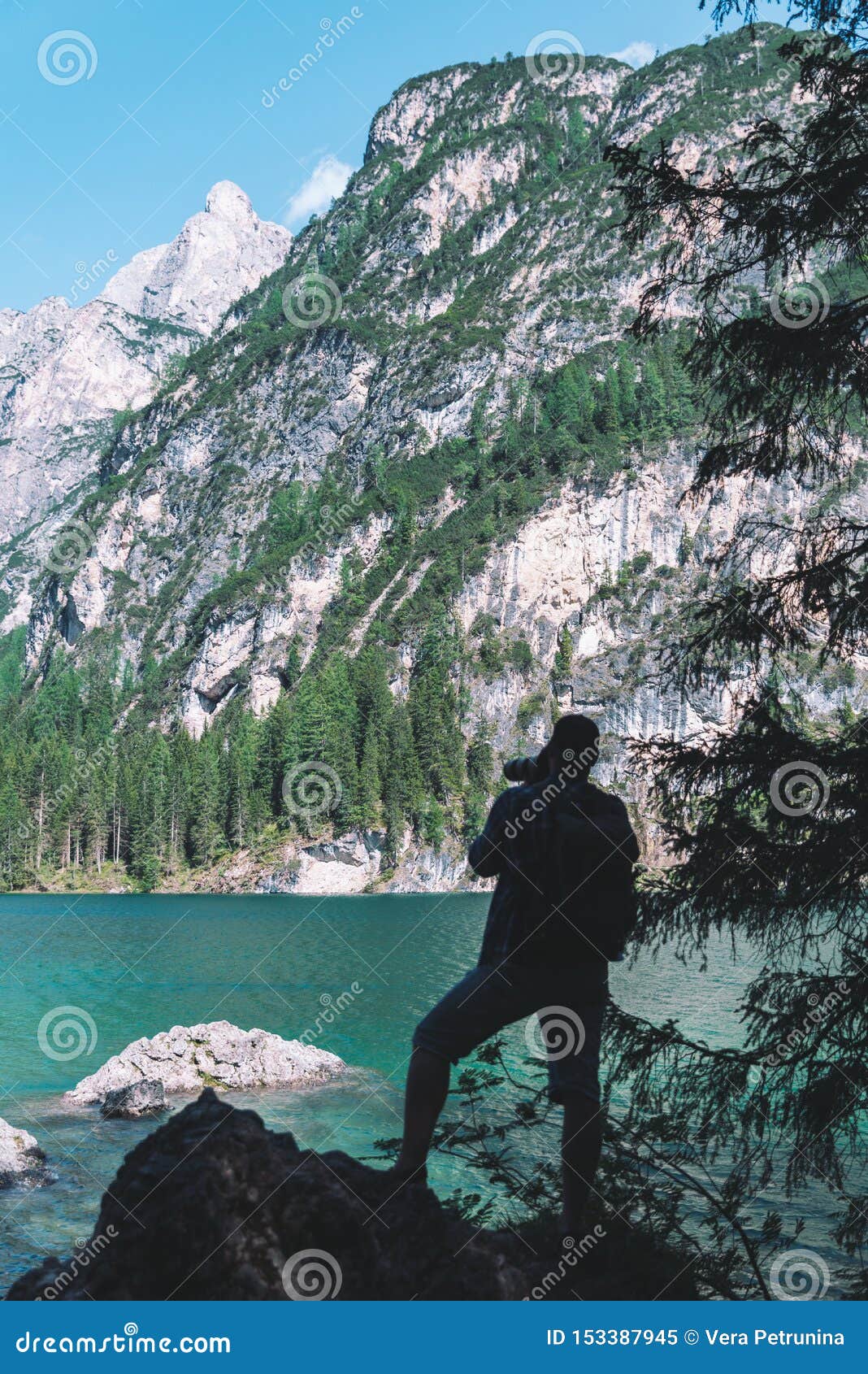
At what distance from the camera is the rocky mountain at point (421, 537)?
10206cm

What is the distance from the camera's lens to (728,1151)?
15055 millimetres

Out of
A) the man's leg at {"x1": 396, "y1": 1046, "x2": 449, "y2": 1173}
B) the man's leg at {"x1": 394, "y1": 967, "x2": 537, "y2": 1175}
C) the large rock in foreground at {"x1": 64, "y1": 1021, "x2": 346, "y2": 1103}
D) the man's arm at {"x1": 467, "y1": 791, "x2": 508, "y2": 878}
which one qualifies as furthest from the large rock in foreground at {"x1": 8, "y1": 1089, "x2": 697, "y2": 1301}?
the large rock in foreground at {"x1": 64, "y1": 1021, "x2": 346, "y2": 1103}

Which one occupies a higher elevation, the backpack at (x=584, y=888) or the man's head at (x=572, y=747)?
the man's head at (x=572, y=747)

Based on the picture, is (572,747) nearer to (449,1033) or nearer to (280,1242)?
(449,1033)

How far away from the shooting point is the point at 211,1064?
21859 millimetres

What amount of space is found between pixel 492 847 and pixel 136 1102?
18159 mm

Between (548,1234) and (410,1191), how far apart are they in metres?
0.74

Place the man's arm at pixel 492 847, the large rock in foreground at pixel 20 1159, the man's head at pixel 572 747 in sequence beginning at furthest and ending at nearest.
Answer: the large rock in foreground at pixel 20 1159 → the man's head at pixel 572 747 → the man's arm at pixel 492 847

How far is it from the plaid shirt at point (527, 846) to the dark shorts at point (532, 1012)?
8cm

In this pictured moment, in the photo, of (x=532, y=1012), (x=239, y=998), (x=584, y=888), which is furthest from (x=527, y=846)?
(x=239, y=998)

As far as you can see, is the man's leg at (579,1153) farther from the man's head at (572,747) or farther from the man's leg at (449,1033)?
the man's head at (572,747)

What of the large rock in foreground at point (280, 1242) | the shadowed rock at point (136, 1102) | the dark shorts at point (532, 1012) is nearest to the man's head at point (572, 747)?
the dark shorts at point (532, 1012)

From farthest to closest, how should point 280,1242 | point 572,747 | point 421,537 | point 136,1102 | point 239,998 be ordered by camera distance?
1. point 421,537
2. point 239,998
3. point 136,1102
4. point 572,747
5. point 280,1242

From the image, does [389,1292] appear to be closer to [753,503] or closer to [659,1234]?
[659,1234]
